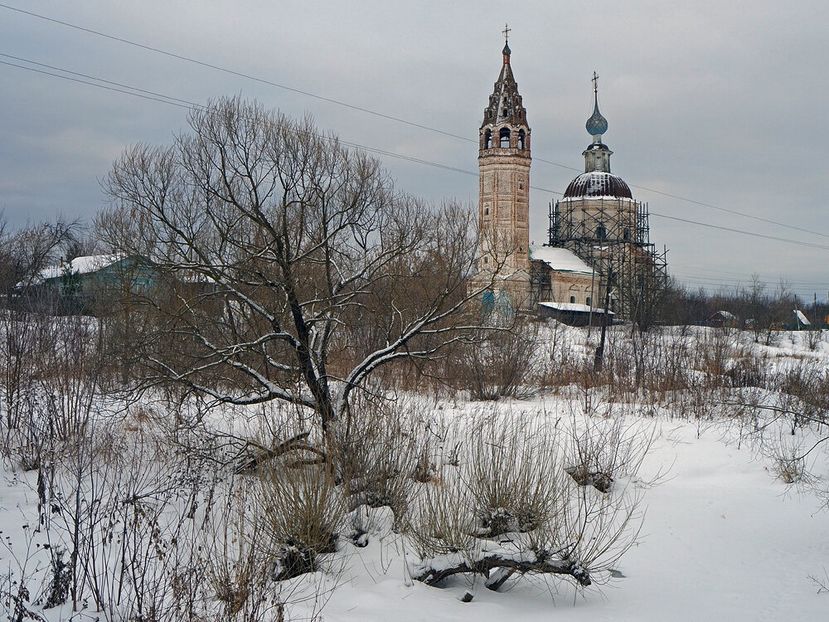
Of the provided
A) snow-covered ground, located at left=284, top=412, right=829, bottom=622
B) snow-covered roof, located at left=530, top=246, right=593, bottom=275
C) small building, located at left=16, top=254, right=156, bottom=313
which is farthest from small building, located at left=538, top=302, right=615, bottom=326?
snow-covered ground, located at left=284, top=412, right=829, bottom=622

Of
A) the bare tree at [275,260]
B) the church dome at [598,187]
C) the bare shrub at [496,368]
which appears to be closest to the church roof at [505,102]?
the church dome at [598,187]

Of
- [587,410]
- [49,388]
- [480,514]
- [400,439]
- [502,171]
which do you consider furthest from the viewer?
[502,171]

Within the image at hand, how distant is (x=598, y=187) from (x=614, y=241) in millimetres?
5947

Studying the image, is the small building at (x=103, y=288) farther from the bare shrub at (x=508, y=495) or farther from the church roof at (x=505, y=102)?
the church roof at (x=505, y=102)

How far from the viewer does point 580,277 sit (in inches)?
2096

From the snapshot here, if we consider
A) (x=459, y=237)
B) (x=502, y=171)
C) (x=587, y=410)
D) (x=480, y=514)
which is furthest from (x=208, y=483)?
(x=502, y=171)

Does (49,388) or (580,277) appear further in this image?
(580,277)

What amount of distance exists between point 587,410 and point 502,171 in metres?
41.2

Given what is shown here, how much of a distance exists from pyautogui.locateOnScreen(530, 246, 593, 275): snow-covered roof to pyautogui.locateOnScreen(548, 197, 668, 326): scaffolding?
90 cm

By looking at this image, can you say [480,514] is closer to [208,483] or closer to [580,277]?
[208,483]

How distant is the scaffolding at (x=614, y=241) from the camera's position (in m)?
49.3

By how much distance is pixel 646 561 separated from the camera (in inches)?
305

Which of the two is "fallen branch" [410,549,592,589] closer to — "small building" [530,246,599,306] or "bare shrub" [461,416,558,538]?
"bare shrub" [461,416,558,538]

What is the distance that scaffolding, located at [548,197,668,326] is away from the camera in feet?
162
